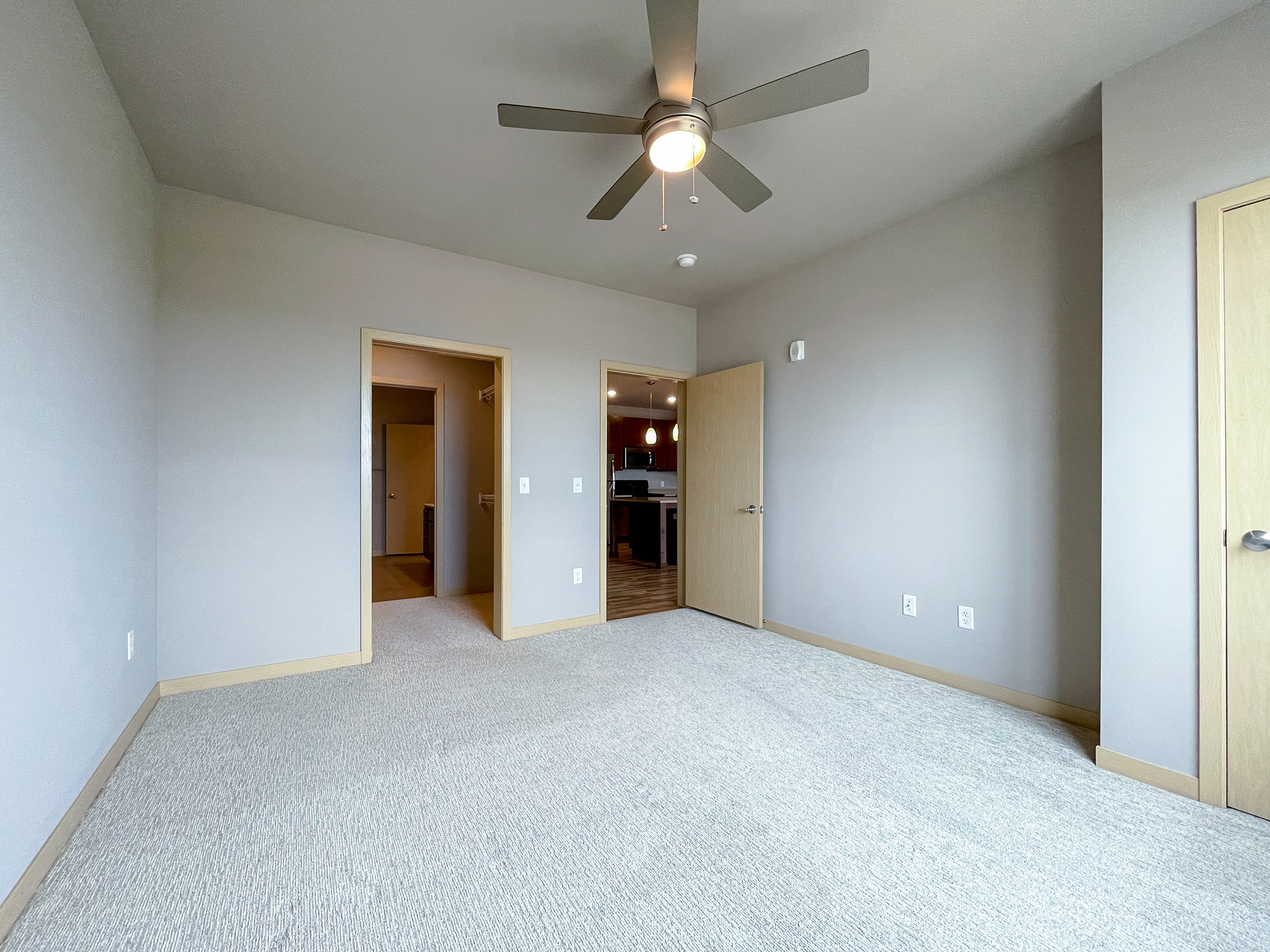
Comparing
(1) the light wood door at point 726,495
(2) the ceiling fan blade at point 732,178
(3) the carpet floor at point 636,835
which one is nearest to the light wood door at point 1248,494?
(3) the carpet floor at point 636,835

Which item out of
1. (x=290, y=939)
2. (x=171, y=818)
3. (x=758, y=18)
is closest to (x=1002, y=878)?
(x=290, y=939)

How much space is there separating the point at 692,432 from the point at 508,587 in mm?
1955

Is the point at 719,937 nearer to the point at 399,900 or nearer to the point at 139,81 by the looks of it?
the point at 399,900

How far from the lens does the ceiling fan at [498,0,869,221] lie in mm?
1520

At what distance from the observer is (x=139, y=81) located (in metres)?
2.05

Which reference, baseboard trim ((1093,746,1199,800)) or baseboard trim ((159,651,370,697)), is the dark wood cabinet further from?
baseboard trim ((1093,746,1199,800))

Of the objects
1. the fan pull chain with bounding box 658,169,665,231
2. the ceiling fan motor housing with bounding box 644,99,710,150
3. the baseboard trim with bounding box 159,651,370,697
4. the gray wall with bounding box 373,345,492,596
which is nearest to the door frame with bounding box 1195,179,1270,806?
the ceiling fan motor housing with bounding box 644,99,710,150

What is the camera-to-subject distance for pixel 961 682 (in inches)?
113

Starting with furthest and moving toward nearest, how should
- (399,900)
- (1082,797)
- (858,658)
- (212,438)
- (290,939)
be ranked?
1. (858,658)
2. (212,438)
3. (1082,797)
4. (399,900)
5. (290,939)

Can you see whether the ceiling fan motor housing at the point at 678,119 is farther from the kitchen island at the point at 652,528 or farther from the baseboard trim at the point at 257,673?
the kitchen island at the point at 652,528

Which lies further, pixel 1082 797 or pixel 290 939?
pixel 1082 797

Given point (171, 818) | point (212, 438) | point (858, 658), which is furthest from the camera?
point (858, 658)

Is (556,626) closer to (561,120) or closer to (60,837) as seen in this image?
(60,837)

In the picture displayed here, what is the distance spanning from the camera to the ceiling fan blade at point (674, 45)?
1410mm
